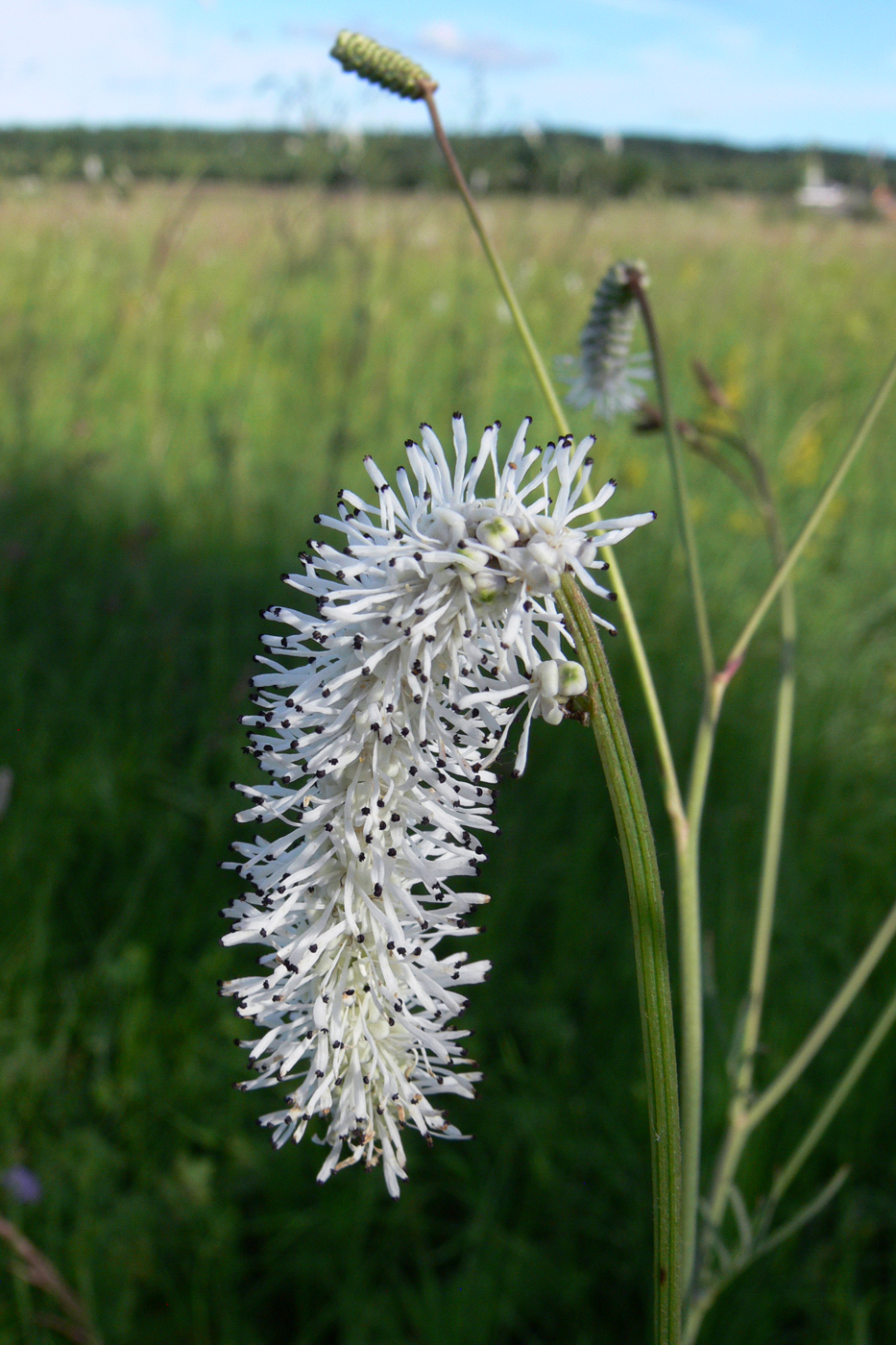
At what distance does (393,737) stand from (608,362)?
1.08m

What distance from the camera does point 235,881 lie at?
9.43 feet

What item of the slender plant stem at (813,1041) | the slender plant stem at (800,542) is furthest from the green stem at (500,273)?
the slender plant stem at (813,1041)

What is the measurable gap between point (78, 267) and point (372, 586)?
23.5 ft

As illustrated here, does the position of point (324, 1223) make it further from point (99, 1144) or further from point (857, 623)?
point (857, 623)

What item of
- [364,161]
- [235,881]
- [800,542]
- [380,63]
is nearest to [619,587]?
[800,542]

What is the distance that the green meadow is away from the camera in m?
2.15

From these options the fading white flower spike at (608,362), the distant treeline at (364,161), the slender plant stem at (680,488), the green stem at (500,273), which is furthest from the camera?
the distant treeline at (364,161)

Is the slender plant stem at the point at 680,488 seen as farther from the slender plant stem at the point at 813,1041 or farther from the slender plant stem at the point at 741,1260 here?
the slender plant stem at the point at 741,1260

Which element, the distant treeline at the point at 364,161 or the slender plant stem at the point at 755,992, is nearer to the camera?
the slender plant stem at the point at 755,992

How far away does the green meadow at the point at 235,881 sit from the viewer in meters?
2.15

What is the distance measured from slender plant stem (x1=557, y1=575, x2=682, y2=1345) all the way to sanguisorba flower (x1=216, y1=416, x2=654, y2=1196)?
0.03 metres

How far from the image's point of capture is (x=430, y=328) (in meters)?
6.53

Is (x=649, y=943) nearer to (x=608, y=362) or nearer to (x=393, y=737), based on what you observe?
(x=393, y=737)

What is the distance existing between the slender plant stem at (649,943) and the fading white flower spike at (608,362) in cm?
100
